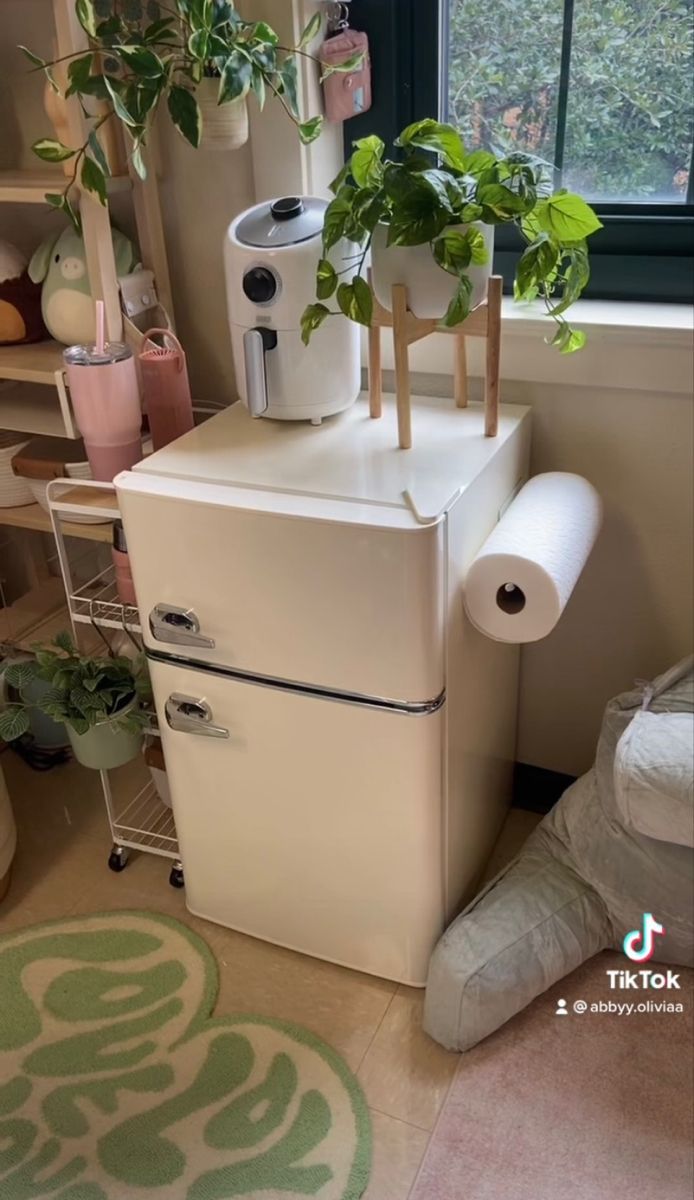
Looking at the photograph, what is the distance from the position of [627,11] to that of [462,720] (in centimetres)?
102

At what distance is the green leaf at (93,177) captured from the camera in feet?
4.21

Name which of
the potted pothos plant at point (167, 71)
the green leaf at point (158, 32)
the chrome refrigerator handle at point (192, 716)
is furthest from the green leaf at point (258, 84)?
the chrome refrigerator handle at point (192, 716)

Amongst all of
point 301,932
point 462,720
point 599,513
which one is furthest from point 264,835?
point 599,513

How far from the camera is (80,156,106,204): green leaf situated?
1283 mm

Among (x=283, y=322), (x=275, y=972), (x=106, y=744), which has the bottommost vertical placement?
(x=275, y=972)

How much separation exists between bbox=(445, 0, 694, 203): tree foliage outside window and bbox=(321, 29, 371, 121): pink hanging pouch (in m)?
0.14

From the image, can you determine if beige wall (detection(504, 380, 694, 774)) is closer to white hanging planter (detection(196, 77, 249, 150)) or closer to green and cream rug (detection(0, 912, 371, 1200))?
white hanging planter (detection(196, 77, 249, 150))

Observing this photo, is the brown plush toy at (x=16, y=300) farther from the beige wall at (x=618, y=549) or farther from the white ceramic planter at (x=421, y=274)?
the beige wall at (x=618, y=549)

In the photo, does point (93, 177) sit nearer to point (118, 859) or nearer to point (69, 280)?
point (69, 280)

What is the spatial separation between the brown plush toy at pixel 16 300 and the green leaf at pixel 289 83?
0.50 meters

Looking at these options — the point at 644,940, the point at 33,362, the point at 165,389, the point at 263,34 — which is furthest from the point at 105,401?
the point at 644,940

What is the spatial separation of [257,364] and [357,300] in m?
0.19

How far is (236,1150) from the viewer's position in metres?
1.29

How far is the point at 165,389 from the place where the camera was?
1.44m
